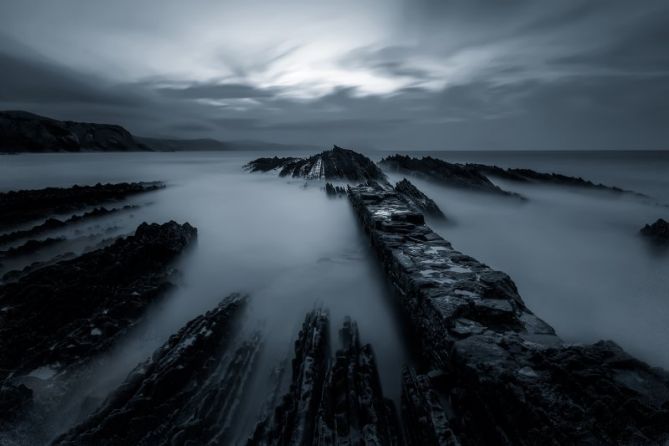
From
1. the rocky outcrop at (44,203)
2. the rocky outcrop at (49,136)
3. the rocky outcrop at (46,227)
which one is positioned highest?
the rocky outcrop at (49,136)

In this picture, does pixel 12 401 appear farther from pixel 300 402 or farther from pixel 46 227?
pixel 46 227

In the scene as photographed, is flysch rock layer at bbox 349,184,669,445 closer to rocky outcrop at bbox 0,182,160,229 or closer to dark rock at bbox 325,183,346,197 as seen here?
dark rock at bbox 325,183,346,197

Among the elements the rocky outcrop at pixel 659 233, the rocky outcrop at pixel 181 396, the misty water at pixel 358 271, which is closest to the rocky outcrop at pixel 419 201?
the misty water at pixel 358 271

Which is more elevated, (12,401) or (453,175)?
(453,175)

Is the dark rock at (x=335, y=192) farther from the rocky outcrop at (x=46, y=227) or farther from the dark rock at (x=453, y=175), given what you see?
the rocky outcrop at (x=46, y=227)

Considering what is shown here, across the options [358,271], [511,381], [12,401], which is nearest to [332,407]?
[511,381]

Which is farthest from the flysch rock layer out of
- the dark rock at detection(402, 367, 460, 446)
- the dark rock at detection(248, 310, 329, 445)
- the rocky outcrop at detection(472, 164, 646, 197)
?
the rocky outcrop at detection(472, 164, 646, 197)

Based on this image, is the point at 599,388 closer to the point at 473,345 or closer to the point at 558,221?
the point at 473,345
